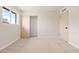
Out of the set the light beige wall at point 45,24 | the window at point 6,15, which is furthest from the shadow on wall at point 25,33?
the window at point 6,15

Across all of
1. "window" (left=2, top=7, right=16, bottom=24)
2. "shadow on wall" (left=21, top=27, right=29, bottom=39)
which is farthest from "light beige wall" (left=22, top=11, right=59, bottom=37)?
"window" (left=2, top=7, right=16, bottom=24)

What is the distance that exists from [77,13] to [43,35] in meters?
5.34

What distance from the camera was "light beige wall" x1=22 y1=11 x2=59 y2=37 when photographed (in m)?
10.6

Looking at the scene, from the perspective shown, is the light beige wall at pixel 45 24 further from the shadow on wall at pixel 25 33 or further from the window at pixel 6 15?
the window at pixel 6 15

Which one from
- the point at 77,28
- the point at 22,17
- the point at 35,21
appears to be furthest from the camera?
the point at 35,21

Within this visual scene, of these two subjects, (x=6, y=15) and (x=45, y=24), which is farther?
(x=45, y=24)

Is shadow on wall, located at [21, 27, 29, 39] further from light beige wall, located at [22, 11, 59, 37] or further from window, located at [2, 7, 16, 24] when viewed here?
window, located at [2, 7, 16, 24]

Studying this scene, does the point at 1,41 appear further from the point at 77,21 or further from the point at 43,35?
the point at 43,35

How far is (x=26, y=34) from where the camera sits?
1069 centimetres

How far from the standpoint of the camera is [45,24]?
10648 mm

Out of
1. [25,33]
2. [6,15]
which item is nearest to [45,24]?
[25,33]

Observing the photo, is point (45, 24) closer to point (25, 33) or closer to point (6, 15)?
point (25, 33)

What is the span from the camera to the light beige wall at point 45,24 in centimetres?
1055
